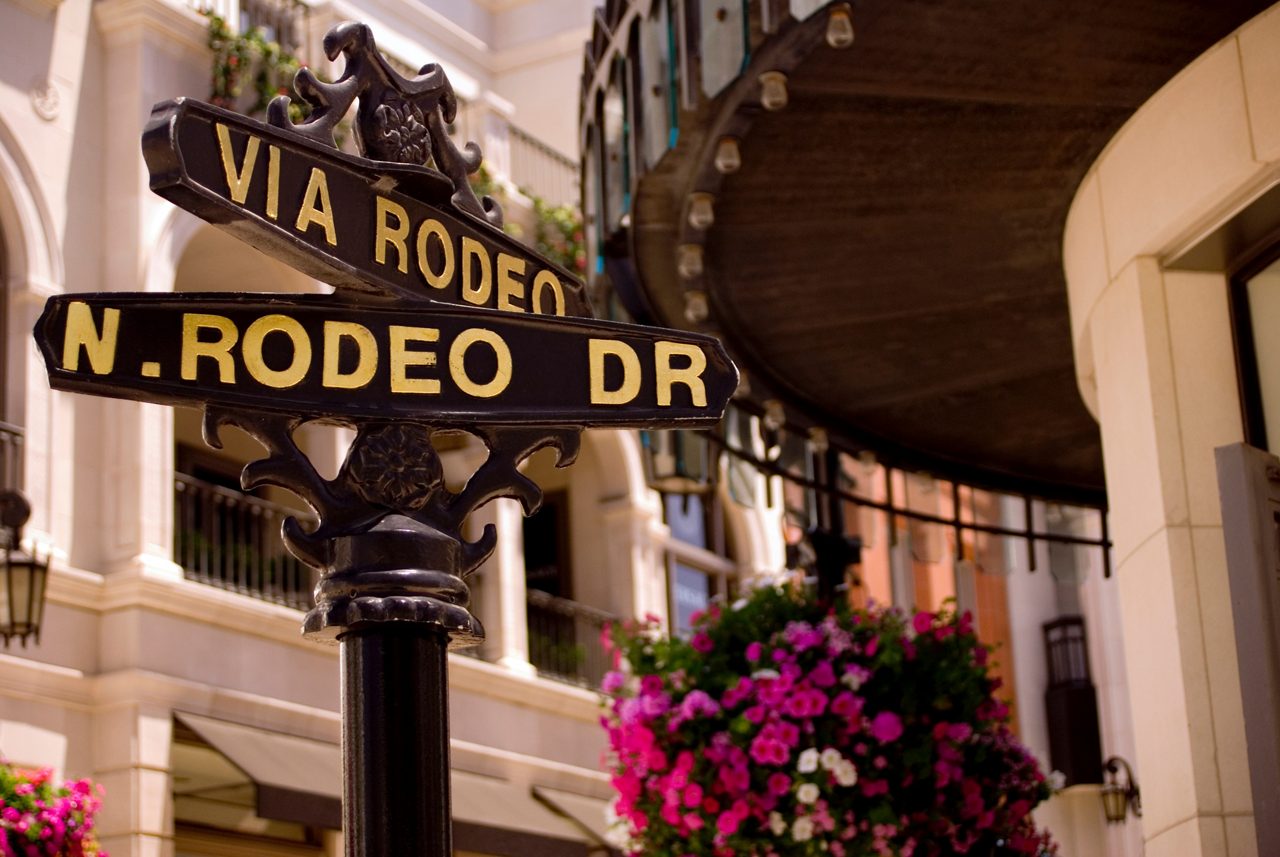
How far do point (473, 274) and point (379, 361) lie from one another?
1.07 ft

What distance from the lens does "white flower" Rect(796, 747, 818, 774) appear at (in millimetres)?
6949

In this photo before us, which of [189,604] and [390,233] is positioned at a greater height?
[189,604]

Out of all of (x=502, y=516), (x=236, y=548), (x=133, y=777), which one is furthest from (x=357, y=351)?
(x=502, y=516)

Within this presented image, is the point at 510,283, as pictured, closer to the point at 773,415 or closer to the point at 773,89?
the point at 773,89

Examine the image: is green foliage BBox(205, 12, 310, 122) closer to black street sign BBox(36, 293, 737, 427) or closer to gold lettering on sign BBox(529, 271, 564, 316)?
gold lettering on sign BBox(529, 271, 564, 316)

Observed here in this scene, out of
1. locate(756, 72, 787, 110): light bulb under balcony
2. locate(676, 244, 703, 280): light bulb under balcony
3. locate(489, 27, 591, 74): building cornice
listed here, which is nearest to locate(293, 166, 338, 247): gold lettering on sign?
locate(756, 72, 787, 110): light bulb under balcony

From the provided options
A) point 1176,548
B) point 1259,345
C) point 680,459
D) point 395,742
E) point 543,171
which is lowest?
point 395,742

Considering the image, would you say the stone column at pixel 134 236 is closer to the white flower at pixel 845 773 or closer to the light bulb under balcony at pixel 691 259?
the light bulb under balcony at pixel 691 259

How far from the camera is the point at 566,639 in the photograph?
21.2m

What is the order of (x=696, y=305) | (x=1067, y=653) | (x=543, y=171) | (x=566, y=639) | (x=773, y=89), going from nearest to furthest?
(x=773, y=89), (x=696, y=305), (x=566, y=639), (x=543, y=171), (x=1067, y=653)

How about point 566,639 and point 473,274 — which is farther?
point 566,639

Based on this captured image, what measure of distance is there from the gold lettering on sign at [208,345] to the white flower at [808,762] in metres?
4.39

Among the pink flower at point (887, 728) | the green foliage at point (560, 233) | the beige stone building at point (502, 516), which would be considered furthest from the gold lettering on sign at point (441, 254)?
the green foliage at point (560, 233)

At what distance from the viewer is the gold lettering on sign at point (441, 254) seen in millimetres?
3160
